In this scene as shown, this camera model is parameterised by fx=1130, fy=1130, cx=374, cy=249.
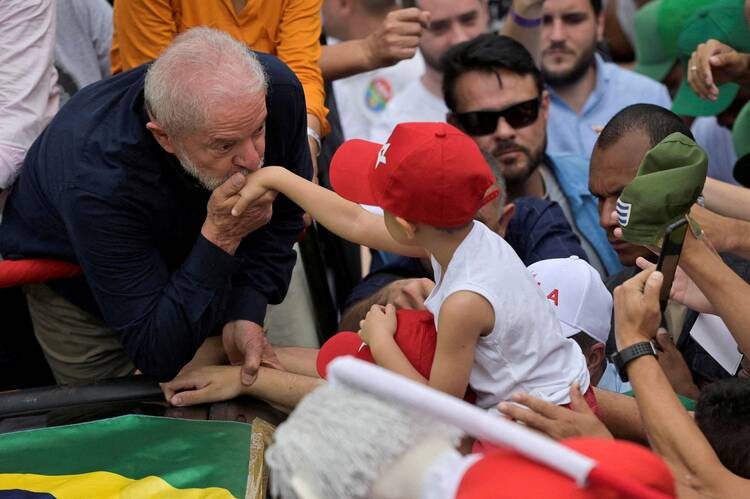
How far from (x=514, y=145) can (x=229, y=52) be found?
1.61m

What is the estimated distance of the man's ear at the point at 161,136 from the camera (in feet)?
9.82

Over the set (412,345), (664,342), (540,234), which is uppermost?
(412,345)

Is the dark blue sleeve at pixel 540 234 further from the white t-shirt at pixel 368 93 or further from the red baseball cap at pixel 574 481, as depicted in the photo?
the red baseball cap at pixel 574 481

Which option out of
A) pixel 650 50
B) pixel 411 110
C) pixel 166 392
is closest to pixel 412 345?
pixel 166 392

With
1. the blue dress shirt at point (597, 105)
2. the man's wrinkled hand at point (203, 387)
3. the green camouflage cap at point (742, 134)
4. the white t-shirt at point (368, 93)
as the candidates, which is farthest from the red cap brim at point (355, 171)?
the white t-shirt at point (368, 93)

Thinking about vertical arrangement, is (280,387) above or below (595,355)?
below

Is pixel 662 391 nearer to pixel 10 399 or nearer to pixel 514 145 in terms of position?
pixel 10 399

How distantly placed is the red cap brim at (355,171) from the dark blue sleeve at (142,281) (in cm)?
50

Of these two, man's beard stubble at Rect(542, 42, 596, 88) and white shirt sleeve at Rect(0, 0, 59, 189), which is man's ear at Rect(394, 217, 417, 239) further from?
man's beard stubble at Rect(542, 42, 596, 88)

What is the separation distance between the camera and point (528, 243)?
3.79 m

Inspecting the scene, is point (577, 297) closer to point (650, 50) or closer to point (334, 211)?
point (334, 211)

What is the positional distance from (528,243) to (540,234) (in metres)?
0.05

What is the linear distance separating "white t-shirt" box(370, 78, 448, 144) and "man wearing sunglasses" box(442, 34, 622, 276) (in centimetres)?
67

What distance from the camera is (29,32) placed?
347 centimetres
